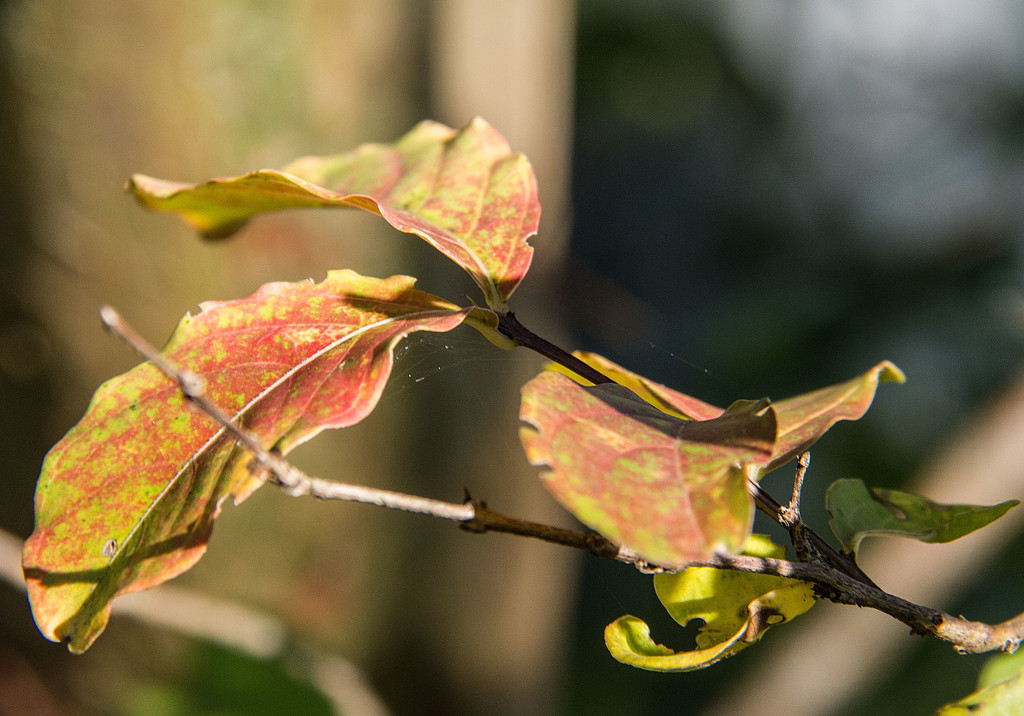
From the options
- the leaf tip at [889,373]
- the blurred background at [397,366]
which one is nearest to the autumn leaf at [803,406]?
the leaf tip at [889,373]

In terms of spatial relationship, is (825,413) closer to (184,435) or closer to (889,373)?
(889,373)

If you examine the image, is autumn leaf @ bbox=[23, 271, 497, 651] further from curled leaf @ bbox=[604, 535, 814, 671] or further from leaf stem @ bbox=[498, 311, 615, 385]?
curled leaf @ bbox=[604, 535, 814, 671]

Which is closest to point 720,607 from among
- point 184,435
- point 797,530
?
point 797,530

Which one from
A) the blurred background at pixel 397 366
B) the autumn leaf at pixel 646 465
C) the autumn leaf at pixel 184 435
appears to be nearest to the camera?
the autumn leaf at pixel 646 465

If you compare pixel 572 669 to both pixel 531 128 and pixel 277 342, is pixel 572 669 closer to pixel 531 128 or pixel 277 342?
pixel 531 128

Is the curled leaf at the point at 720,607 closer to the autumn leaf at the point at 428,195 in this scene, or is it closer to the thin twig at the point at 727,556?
the thin twig at the point at 727,556

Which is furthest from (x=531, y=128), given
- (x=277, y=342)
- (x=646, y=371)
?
(x=646, y=371)

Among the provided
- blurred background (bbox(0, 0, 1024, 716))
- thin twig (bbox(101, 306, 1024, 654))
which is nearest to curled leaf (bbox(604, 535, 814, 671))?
thin twig (bbox(101, 306, 1024, 654))
